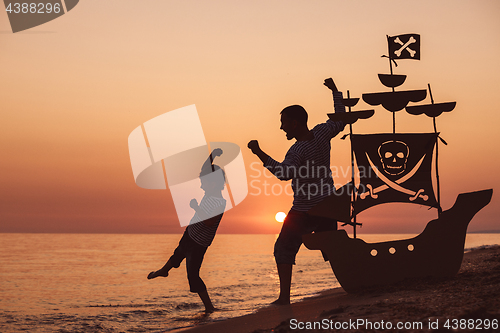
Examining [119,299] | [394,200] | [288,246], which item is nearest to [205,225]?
[288,246]

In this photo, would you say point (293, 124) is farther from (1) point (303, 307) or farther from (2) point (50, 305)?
(2) point (50, 305)

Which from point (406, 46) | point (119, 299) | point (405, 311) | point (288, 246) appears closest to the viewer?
point (405, 311)

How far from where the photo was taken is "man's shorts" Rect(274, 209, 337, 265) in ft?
Result: 17.2

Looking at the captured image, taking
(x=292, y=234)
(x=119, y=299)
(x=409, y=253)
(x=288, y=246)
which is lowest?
(x=119, y=299)

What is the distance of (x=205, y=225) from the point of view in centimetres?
636

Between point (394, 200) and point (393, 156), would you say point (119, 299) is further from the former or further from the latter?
point (393, 156)

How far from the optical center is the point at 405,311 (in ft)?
12.3

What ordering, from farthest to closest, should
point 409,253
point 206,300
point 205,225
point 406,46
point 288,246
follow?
point 206,300 < point 205,225 < point 406,46 < point 409,253 < point 288,246

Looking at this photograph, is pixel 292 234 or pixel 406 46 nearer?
pixel 292 234

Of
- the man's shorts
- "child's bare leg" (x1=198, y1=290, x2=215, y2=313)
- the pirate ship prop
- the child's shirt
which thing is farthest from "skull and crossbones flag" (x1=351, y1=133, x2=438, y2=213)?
"child's bare leg" (x1=198, y1=290, x2=215, y2=313)

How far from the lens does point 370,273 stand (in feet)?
18.3

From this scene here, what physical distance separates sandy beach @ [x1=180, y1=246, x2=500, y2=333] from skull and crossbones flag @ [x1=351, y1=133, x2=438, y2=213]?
1.21 metres

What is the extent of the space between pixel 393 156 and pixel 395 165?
0.44ft

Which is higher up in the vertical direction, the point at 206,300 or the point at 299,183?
the point at 299,183
